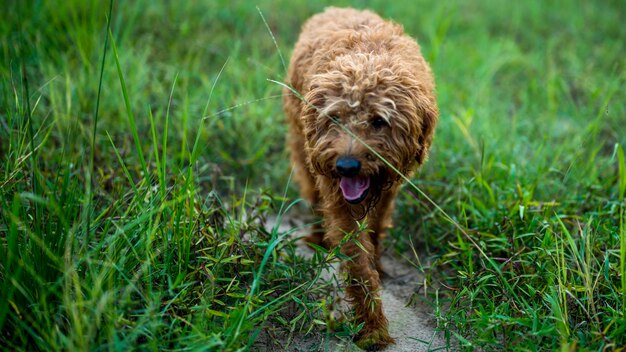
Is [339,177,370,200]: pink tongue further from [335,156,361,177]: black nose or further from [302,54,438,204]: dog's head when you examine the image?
[335,156,361,177]: black nose

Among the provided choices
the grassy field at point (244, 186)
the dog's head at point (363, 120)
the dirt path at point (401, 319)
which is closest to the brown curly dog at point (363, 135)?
the dog's head at point (363, 120)

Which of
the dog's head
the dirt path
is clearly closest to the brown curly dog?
the dog's head

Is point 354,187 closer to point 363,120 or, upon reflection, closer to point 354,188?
point 354,188

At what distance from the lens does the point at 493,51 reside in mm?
6355

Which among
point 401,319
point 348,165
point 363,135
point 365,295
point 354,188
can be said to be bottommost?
point 401,319

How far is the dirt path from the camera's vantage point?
3.01m

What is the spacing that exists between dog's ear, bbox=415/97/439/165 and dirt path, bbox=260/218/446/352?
2.73ft

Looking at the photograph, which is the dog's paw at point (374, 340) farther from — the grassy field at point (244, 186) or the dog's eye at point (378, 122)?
the dog's eye at point (378, 122)

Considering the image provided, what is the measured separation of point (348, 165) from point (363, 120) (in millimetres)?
260

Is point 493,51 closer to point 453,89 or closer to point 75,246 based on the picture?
point 453,89

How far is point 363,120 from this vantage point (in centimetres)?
299

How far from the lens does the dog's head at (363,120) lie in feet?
9.73

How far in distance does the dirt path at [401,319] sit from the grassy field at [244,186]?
80 mm

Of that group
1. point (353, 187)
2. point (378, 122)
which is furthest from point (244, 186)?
point (378, 122)
